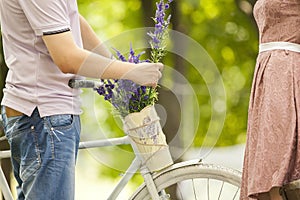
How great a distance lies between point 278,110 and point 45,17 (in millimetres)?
841

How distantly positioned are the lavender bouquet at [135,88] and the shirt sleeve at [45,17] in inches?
12.2

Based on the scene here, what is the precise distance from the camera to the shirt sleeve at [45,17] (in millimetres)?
1840

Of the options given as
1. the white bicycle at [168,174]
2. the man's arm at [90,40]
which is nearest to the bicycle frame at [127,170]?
the white bicycle at [168,174]

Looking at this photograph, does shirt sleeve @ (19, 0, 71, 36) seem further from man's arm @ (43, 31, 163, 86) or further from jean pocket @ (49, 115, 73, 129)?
jean pocket @ (49, 115, 73, 129)

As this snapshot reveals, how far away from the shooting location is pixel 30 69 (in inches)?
76.0

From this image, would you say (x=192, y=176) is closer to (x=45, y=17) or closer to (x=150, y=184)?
(x=150, y=184)

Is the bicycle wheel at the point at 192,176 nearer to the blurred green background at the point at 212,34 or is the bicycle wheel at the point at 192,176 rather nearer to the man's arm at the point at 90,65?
the man's arm at the point at 90,65

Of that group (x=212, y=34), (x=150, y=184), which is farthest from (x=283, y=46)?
(x=212, y=34)

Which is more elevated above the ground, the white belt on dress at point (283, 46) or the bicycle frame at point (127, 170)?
the white belt on dress at point (283, 46)

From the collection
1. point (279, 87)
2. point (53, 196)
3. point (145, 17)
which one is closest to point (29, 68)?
point (53, 196)

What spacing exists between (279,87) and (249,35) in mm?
2808

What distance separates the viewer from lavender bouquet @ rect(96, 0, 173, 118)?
6.95 feet

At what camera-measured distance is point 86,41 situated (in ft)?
7.39

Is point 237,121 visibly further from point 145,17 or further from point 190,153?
point 145,17
